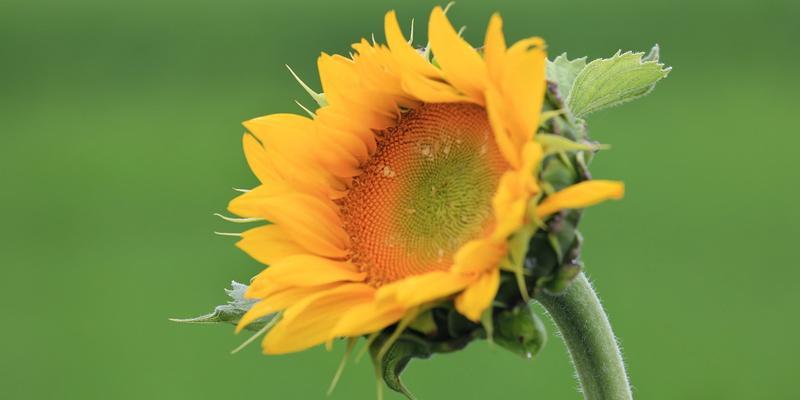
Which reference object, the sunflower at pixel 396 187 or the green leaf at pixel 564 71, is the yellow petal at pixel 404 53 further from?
the green leaf at pixel 564 71

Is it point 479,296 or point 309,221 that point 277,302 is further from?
point 479,296

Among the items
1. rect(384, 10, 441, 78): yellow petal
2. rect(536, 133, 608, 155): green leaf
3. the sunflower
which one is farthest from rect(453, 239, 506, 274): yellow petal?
rect(384, 10, 441, 78): yellow petal

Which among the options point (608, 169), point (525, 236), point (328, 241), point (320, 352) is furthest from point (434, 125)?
point (608, 169)

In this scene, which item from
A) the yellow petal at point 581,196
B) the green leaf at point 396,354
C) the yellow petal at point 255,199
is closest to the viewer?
the yellow petal at point 581,196

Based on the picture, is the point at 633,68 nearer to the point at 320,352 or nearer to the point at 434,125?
the point at 434,125

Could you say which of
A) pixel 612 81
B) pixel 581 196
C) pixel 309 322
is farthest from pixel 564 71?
pixel 309 322

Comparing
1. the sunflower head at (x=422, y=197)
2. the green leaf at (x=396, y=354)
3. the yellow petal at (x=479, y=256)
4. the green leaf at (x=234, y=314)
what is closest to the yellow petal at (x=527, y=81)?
the sunflower head at (x=422, y=197)

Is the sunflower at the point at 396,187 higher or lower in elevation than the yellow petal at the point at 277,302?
higher
